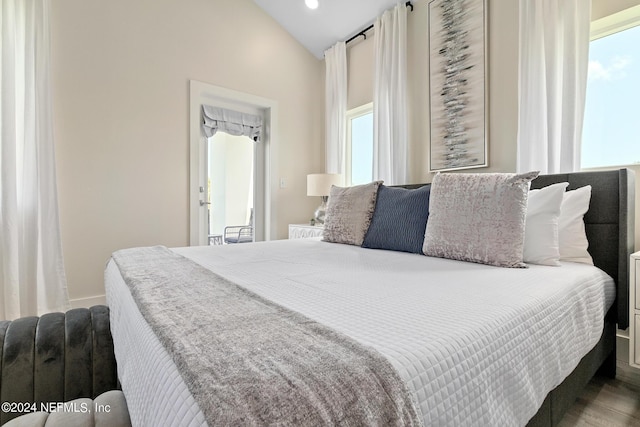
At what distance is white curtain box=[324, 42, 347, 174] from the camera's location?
3688 millimetres

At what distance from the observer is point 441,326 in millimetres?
694

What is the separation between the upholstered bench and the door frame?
6.63ft

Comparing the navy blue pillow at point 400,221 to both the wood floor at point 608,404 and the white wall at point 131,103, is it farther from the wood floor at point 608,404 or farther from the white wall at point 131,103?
the white wall at point 131,103

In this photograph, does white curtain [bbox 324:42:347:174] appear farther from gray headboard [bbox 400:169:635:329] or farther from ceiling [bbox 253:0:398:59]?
gray headboard [bbox 400:169:635:329]

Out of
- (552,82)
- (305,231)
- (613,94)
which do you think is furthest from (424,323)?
(305,231)

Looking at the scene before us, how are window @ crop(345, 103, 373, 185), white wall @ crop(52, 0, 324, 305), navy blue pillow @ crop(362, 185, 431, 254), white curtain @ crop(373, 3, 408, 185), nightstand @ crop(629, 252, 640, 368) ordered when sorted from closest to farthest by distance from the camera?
nightstand @ crop(629, 252, 640, 368) → navy blue pillow @ crop(362, 185, 431, 254) → white wall @ crop(52, 0, 324, 305) → white curtain @ crop(373, 3, 408, 185) → window @ crop(345, 103, 373, 185)

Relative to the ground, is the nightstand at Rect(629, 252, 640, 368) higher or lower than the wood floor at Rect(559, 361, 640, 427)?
higher

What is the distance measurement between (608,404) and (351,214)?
5.02 ft

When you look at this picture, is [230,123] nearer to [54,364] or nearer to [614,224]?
[54,364]

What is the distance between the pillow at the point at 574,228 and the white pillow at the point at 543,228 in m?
0.09

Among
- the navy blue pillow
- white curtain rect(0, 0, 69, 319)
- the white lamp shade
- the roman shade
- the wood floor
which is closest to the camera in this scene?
the wood floor

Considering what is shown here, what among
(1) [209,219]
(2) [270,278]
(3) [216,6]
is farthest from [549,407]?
(3) [216,6]

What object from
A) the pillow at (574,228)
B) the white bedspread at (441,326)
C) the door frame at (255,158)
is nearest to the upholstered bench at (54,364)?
the white bedspread at (441,326)

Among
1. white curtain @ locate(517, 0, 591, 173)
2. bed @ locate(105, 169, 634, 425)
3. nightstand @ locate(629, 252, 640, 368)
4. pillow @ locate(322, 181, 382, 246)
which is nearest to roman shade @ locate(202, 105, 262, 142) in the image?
pillow @ locate(322, 181, 382, 246)
